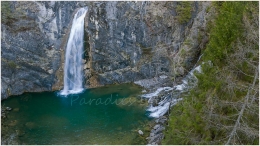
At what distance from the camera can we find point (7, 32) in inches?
816

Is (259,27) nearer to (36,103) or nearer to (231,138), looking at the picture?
(231,138)

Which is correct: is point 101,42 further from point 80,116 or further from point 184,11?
point 184,11

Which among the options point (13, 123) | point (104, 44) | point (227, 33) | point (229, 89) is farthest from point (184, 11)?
point (13, 123)

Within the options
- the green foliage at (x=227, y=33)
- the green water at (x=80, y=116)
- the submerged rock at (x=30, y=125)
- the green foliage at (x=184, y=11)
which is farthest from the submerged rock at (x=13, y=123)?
the green foliage at (x=184, y=11)

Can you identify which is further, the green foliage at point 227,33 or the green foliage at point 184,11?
the green foliage at point 184,11

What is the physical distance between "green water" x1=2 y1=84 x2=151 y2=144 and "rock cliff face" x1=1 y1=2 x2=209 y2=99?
5.14 ft

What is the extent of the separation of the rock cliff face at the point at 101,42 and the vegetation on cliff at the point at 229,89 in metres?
11.3

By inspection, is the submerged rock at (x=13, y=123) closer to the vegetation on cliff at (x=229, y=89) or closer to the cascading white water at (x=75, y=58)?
the cascading white water at (x=75, y=58)

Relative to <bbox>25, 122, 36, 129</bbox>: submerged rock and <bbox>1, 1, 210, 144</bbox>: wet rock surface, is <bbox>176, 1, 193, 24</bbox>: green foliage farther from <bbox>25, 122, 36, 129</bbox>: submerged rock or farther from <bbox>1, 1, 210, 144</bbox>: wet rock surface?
<bbox>25, 122, 36, 129</bbox>: submerged rock

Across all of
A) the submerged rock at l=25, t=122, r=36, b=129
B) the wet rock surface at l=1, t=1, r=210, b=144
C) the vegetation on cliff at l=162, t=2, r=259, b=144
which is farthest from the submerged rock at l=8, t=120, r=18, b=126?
the vegetation on cliff at l=162, t=2, r=259, b=144

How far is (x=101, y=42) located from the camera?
22781 millimetres

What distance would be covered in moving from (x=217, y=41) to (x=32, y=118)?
13914mm

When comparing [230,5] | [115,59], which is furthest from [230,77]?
[115,59]

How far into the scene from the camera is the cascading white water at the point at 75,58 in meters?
22.2
